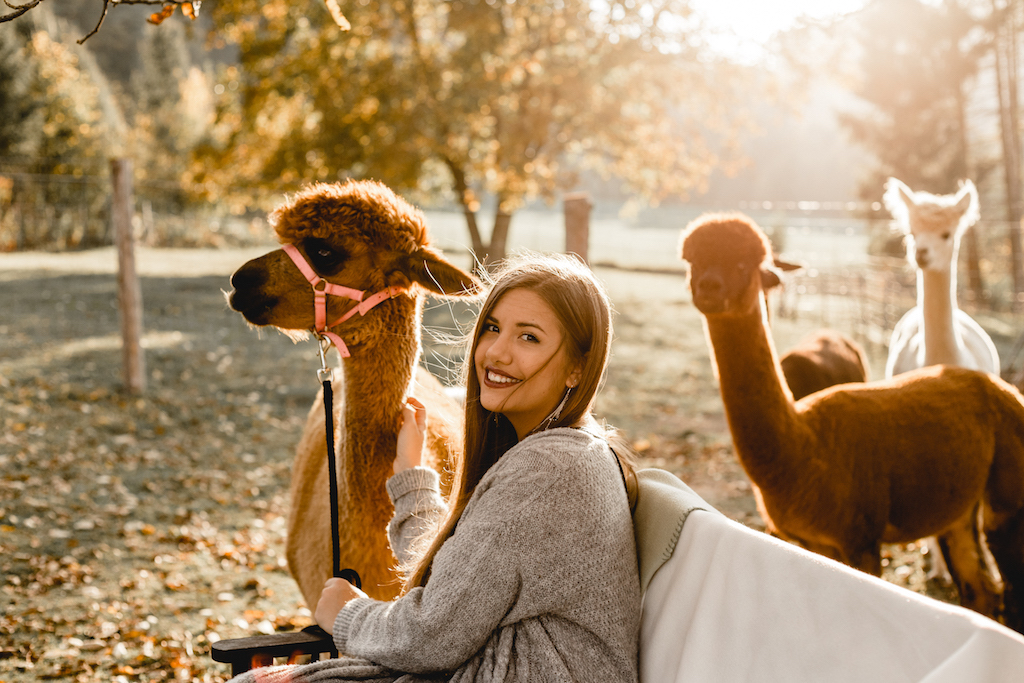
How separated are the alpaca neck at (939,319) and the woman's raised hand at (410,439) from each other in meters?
3.37

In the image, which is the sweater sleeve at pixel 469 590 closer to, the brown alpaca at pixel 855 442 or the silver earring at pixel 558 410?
the silver earring at pixel 558 410

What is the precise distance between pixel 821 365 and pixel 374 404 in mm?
3507

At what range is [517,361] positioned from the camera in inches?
71.8

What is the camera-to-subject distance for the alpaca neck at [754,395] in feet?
10.1

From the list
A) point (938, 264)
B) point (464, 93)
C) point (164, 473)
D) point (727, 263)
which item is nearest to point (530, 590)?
point (727, 263)

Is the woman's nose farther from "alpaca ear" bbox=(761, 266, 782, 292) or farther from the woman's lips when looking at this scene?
"alpaca ear" bbox=(761, 266, 782, 292)

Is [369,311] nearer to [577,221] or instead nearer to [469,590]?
[469,590]

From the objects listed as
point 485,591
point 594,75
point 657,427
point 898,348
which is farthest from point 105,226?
point 485,591

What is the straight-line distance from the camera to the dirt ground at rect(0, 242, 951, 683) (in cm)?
384

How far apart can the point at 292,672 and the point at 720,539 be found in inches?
41.6

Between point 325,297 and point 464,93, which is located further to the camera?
point 464,93

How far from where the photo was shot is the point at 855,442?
3215mm

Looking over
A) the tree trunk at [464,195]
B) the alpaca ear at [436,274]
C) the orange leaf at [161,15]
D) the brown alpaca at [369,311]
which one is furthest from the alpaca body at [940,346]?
the tree trunk at [464,195]

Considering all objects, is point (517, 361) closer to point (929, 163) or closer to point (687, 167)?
point (687, 167)
